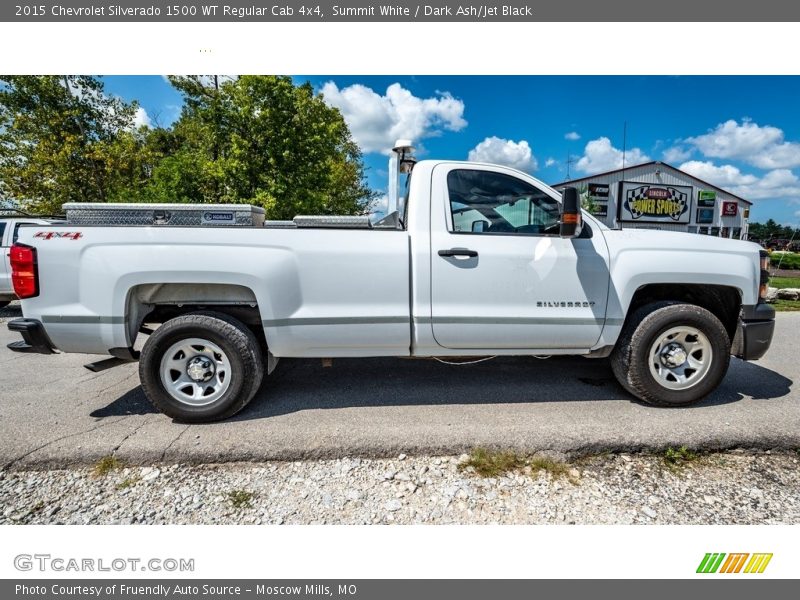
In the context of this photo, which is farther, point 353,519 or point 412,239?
point 412,239

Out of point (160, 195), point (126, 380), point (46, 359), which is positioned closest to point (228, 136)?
point (160, 195)

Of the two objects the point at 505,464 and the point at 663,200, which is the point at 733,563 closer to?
the point at 505,464

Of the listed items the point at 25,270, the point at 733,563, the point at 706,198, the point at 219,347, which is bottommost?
the point at 733,563

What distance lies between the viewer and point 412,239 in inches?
119

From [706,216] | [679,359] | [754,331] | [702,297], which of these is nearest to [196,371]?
[679,359]

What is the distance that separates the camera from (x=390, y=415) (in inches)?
123

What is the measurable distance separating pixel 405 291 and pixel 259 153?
12252mm

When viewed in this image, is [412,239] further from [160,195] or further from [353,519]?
[160,195]

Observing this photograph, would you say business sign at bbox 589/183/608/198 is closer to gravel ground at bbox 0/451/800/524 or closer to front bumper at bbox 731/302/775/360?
front bumper at bbox 731/302/775/360

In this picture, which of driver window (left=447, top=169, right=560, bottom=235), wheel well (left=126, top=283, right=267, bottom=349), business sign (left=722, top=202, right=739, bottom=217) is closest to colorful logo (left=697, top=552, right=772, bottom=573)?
driver window (left=447, top=169, right=560, bottom=235)

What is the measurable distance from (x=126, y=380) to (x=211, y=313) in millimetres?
1680

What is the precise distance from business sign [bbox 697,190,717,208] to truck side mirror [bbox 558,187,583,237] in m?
39.2

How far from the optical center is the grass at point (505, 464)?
2432 mm

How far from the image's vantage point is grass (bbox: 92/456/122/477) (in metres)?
2.43
